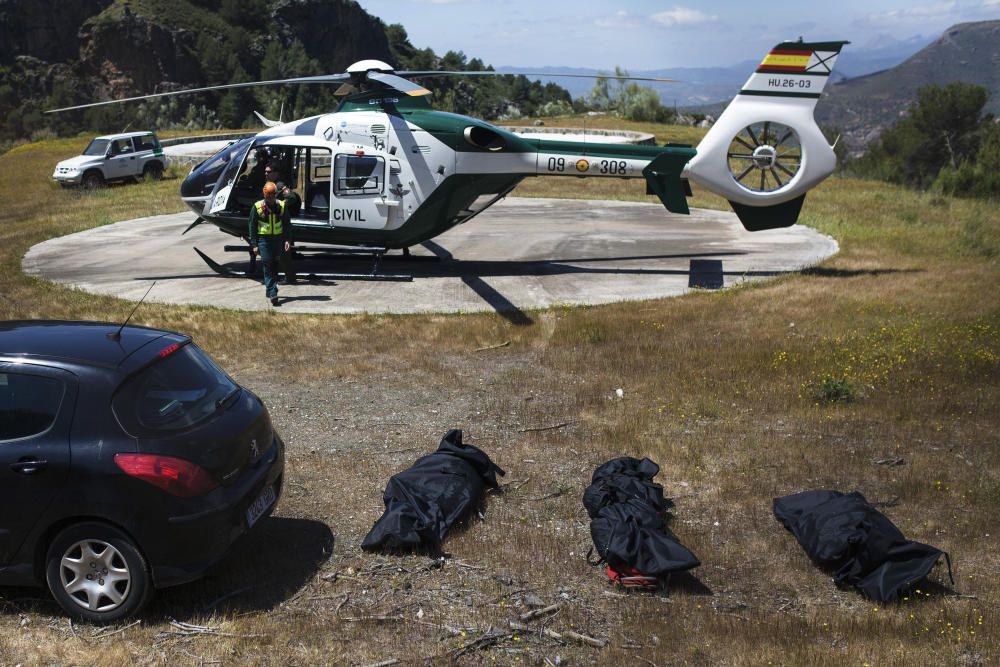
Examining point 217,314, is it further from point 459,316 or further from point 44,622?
point 44,622

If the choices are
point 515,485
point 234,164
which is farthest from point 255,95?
point 515,485

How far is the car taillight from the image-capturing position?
5.39m

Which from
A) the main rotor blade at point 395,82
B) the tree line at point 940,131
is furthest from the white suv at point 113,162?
the tree line at point 940,131

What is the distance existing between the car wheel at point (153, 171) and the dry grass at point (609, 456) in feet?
58.4

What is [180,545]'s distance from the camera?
215 inches

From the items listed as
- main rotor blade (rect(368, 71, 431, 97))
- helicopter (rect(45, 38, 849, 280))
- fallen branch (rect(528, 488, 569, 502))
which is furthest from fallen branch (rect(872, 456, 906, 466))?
main rotor blade (rect(368, 71, 431, 97))

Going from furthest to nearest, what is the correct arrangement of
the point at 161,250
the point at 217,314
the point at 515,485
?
the point at 161,250, the point at 217,314, the point at 515,485

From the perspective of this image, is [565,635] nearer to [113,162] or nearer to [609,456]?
[609,456]

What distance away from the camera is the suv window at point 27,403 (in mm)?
5523

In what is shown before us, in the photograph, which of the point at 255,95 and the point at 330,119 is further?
the point at 255,95

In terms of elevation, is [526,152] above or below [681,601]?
above

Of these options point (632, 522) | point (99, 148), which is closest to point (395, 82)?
point (632, 522)

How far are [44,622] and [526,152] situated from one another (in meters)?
12.5

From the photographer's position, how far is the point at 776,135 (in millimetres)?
16391
